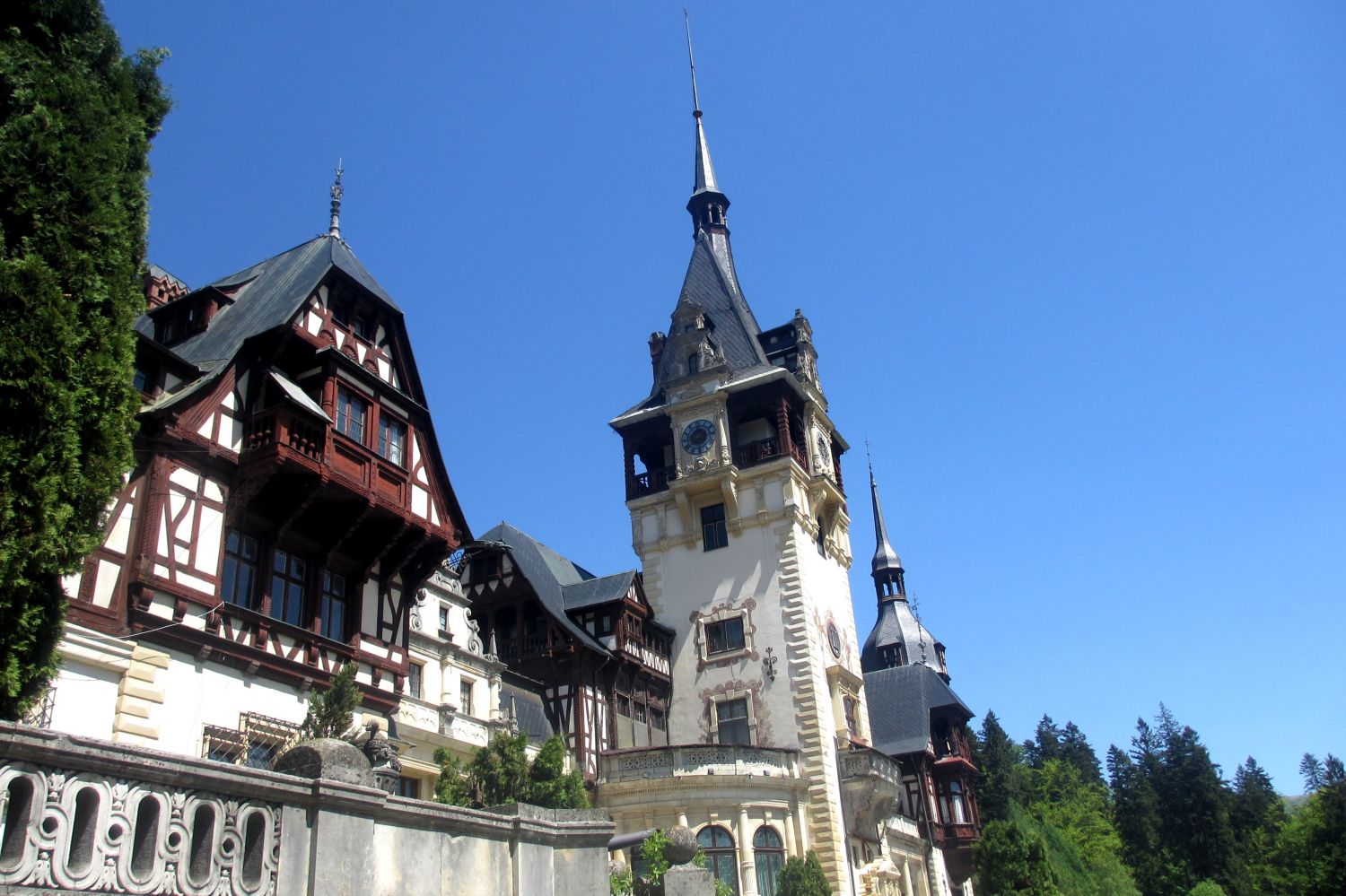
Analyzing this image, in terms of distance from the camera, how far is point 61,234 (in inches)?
461

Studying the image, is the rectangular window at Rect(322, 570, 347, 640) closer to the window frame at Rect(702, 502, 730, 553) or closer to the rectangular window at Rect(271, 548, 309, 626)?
the rectangular window at Rect(271, 548, 309, 626)

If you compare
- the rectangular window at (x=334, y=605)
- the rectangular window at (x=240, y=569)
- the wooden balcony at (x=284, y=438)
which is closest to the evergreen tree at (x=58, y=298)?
the wooden balcony at (x=284, y=438)

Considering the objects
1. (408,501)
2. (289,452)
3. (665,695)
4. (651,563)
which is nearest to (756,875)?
(665,695)

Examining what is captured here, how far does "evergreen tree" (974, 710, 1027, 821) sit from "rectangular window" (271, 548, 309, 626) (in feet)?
157

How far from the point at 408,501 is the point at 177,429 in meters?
5.11

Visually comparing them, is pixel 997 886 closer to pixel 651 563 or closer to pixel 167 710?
pixel 651 563

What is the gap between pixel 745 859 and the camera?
3181 centimetres

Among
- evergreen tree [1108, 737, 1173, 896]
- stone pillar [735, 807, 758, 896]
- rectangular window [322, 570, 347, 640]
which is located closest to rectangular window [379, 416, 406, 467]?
rectangular window [322, 570, 347, 640]

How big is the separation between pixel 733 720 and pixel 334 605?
19383mm

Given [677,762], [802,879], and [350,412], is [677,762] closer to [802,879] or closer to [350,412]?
[802,879]

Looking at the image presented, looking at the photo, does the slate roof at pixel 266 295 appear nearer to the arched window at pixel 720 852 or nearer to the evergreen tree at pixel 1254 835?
the arched window at pixel 720 852

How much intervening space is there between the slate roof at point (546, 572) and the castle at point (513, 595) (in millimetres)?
168

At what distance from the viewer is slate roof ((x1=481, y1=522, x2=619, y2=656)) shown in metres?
34.6

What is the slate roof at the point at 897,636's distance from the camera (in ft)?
229
